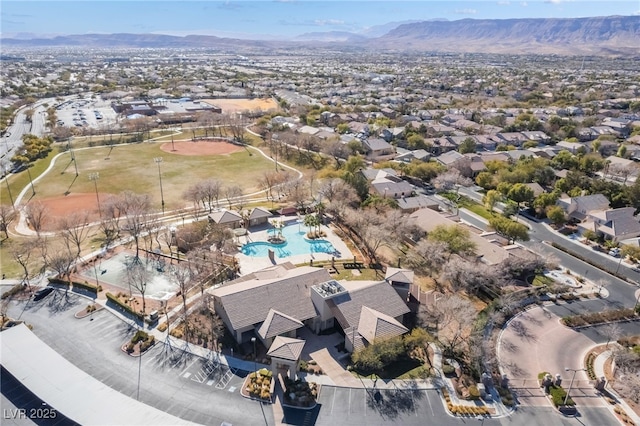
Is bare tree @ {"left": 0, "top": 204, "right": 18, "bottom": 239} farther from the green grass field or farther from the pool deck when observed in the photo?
the pool deck

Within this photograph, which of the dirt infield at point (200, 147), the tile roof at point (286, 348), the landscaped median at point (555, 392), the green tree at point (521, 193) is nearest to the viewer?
the landscaped median at point (555, 392)

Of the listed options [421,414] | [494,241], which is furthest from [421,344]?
[494,241]

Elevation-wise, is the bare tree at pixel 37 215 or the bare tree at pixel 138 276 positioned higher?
the bare tree at pixel 37 215

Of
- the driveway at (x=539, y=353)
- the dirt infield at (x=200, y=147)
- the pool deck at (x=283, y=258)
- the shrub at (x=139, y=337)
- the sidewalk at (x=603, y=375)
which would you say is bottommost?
the sidewalk at (x=603, y=375)

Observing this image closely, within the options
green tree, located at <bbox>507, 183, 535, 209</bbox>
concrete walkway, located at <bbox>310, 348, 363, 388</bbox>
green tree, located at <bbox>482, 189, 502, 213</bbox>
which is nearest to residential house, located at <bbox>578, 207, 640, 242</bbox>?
green tree, located at <bbox>507, 183, 535, 209</bbox>

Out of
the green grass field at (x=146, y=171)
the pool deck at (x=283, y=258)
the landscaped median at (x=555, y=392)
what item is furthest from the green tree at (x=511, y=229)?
the green grass field at (x=146, y=171)

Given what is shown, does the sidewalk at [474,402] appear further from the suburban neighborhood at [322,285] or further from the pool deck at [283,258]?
the pool deck at [283,258]
